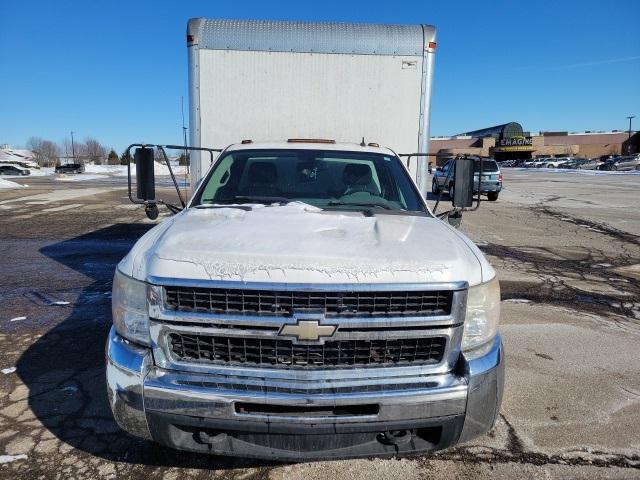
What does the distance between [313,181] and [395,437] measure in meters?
2.18

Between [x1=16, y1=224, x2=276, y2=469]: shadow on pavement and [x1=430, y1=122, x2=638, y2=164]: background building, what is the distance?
9308cm

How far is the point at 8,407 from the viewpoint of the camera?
3.23 m

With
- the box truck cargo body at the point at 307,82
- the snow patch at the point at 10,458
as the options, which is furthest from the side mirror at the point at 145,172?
the snow patch at the point at 10,458

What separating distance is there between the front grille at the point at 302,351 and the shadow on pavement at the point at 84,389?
79 centimetres

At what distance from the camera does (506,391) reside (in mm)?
3562

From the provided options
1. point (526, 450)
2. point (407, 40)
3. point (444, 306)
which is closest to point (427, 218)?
point (444, 306)

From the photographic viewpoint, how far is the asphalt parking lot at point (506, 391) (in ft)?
8.70

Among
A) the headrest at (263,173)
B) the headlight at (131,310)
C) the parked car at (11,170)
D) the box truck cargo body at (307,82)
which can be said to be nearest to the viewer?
the headlight at (131,310)

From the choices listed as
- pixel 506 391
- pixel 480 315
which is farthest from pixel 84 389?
pixel 506 391

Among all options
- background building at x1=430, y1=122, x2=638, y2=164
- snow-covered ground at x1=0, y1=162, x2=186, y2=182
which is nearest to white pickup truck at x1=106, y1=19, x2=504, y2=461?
snow-covered ground at x1=0, y1=162, x2=186, y2=182

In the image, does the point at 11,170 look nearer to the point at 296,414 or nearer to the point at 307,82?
the point at 307,82

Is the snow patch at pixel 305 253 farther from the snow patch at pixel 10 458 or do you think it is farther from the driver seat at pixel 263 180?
the snow patch at pixel 10 458

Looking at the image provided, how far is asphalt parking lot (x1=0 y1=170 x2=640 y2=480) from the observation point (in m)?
2.65

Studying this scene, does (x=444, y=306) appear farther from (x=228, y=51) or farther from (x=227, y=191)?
(x=228, y=51)
